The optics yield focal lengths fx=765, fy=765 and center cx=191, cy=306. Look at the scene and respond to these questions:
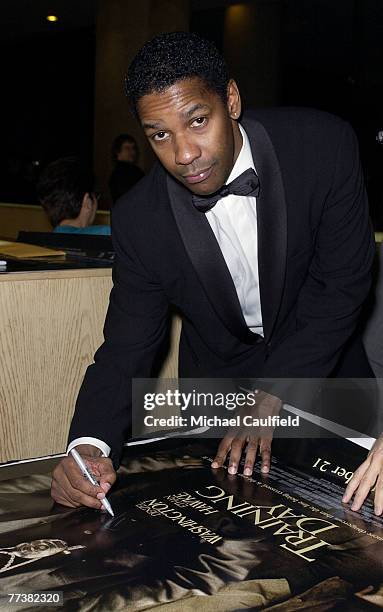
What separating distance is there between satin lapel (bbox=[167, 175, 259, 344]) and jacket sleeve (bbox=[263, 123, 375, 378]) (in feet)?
0.50

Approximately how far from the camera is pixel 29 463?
1.10 metres

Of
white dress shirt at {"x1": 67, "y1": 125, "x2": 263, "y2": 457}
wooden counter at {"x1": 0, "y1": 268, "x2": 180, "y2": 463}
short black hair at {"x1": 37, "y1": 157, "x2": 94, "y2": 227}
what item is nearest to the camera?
white dress shirt at {"x1": 67, "y1": 125, "x2": 263, "y2": 457}

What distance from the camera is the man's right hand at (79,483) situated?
957mm

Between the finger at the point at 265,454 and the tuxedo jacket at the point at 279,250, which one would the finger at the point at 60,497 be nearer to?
the finger at the point at 265,454

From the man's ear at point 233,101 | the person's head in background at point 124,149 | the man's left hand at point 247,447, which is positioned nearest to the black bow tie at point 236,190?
the man's ear at point 233,101

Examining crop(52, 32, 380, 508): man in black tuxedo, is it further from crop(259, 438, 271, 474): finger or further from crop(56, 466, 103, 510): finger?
crop(56, 466, 103, 510): finger

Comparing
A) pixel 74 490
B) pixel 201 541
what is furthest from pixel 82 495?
pixel 201 541

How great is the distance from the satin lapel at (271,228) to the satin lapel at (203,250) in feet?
0.22

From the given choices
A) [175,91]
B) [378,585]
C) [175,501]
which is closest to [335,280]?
[175,91]

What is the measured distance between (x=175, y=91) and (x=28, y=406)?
0.90 meters

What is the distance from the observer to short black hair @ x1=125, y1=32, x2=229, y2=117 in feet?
4.05

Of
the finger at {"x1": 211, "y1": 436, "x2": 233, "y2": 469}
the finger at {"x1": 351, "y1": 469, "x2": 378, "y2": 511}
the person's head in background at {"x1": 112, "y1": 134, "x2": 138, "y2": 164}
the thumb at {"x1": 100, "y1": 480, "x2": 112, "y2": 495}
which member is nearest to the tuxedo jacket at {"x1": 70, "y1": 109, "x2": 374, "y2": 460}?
the finger at {"x1": 211, "y1": 436, "x2": 233, "y2": 469}

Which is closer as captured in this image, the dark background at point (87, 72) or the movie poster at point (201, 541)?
the movie poster at point (201, 541)

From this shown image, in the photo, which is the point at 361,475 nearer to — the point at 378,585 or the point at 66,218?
the point at 378,585
